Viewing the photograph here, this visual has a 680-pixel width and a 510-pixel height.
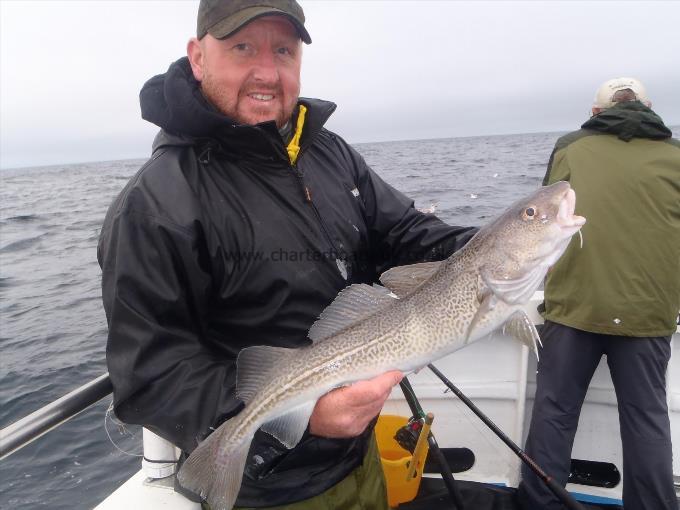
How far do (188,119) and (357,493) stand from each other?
221 centimetres

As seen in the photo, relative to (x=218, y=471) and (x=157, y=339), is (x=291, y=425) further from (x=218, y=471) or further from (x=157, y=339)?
(x=157, y=339)

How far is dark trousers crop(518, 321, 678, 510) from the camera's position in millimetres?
3924

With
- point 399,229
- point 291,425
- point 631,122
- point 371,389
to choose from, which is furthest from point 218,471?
point 631,122

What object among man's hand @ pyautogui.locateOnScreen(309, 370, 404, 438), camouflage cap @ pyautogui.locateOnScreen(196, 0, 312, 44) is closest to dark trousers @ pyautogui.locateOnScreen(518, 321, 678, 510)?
man's hand @ pyautogui.locateOnScreen(309, 370, 404, 438)

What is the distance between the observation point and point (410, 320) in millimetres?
2518

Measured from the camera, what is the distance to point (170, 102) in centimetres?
254

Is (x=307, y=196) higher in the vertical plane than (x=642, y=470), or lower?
higher

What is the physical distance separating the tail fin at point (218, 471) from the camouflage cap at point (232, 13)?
6.28ft

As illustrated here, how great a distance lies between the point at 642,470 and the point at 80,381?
861 cm

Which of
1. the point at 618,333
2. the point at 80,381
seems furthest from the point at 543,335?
the point at 80,381

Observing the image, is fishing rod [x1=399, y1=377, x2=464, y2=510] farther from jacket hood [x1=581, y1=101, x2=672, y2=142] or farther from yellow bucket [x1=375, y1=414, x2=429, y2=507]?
jacket hood [x1=581, y1=101, x2=672, y2=142]

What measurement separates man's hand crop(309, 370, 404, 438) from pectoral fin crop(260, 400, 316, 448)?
1.5 inches

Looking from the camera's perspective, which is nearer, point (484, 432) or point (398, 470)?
point (398, 470)

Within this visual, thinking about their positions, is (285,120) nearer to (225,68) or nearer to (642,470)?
(225,68)
